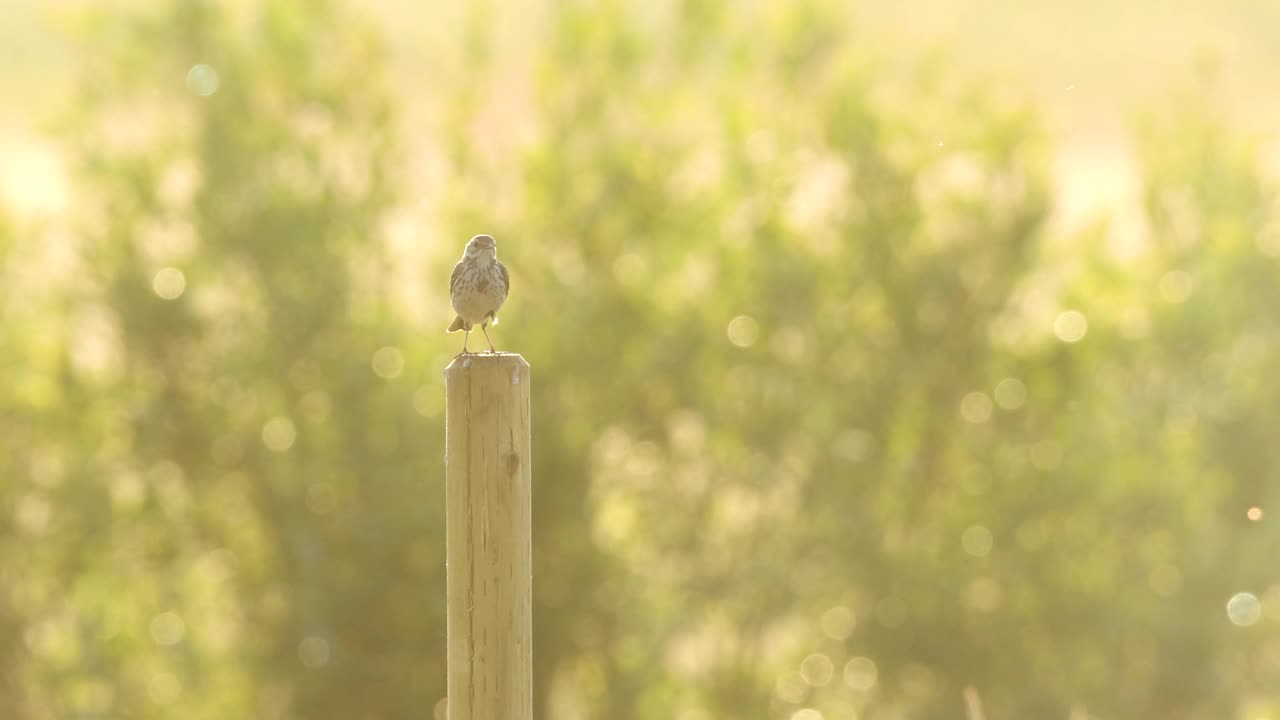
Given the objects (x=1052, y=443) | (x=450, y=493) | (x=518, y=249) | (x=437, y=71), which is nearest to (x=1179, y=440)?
(x=1052, y=443)

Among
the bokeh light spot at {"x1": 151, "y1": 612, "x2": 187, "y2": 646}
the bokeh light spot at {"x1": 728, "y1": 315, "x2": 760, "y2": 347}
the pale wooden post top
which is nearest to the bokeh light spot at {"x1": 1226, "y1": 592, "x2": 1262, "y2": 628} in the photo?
the bokeh light spot at {"x1": 728, "y1": 315, "x2": 760, "y2": 347}

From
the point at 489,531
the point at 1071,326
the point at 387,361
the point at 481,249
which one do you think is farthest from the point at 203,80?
the point at 489,531

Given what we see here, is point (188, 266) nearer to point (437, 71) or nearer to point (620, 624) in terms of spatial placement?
point (437, 71)

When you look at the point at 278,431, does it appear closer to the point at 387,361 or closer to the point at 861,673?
the point at 387,361

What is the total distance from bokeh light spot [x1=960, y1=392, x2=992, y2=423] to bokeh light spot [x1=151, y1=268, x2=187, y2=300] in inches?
613

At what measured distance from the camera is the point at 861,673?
27094mm

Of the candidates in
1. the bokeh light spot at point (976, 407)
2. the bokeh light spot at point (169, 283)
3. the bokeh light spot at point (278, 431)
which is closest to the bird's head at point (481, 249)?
the bokeh light spot at point (278, 431)

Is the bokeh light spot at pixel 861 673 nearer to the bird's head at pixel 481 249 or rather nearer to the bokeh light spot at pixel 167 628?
the bokeh light spot at pixel 167 628

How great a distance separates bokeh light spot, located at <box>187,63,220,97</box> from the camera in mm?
25469

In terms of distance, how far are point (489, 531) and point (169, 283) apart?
21698mm

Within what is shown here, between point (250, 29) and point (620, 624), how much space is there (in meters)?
13.5

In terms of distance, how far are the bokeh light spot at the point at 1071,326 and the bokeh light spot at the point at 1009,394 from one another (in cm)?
132

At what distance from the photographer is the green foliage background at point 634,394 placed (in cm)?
2455

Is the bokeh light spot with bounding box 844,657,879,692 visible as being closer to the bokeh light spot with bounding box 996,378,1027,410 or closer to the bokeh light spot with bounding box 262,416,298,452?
the bokeh light spot with bounding box 996,378,1027,410
